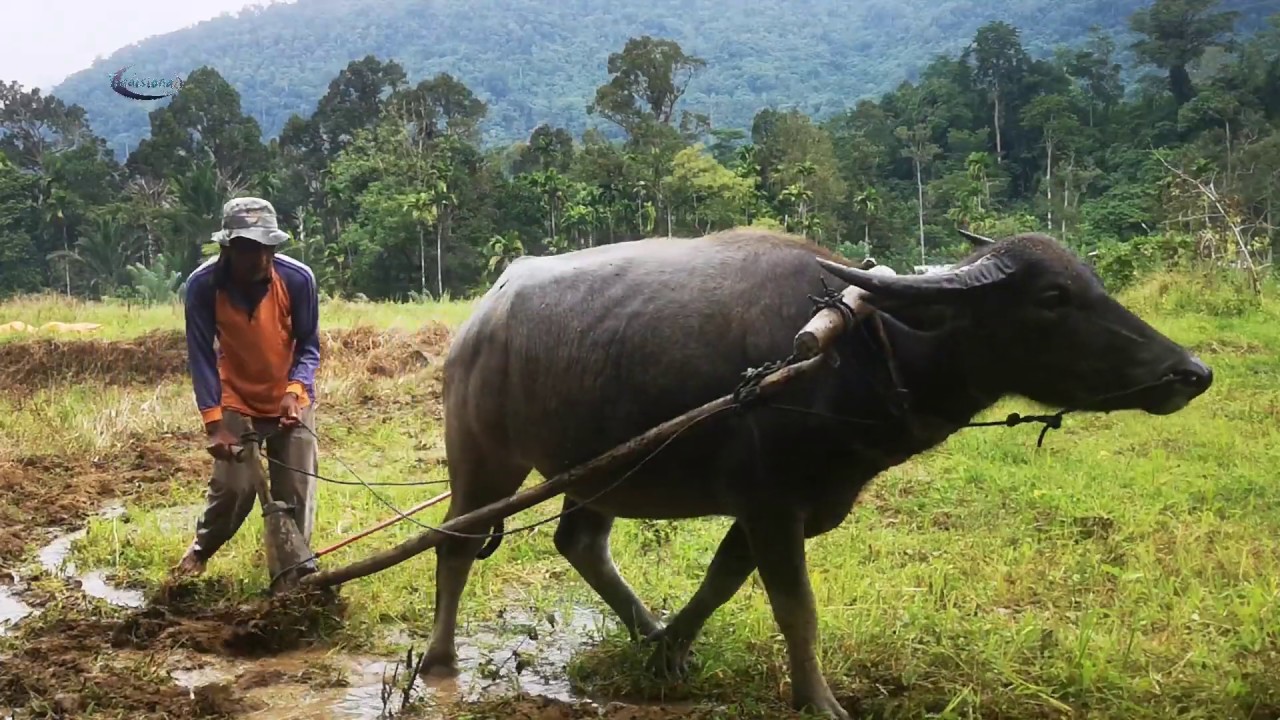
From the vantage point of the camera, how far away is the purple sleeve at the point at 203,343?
→ 13.5 feet

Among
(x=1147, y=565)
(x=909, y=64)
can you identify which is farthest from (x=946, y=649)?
(x=909, y=64)

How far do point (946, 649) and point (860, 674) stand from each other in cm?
29

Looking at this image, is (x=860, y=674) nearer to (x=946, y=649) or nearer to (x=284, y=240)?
(x=946, y=649)

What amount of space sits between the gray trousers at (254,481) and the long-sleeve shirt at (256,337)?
3.2 inches

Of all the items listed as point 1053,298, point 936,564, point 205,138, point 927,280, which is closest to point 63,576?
point 936,564

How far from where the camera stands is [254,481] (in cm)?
436

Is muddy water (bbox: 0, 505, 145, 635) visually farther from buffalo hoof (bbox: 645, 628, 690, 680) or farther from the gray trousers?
buffalo hoof (bbox: 645, 628, 690, 680)

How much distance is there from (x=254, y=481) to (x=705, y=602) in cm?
204

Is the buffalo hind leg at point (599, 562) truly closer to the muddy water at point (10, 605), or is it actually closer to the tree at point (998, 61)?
the muddy water at point (10, 605)

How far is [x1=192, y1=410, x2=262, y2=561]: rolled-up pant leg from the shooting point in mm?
4359

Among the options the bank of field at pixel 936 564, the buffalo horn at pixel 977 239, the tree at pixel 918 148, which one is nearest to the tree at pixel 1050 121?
the tree at pixel 918 148

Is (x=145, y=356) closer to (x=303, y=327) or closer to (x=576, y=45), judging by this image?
(x=303, y=327)

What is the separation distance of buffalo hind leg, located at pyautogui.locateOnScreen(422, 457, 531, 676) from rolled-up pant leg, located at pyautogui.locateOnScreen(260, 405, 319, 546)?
96 centimetres

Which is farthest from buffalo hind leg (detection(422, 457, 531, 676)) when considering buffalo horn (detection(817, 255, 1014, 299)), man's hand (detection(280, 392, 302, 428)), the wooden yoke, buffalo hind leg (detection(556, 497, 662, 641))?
buffalo horn (detection(817, 255, 1014, 299))
